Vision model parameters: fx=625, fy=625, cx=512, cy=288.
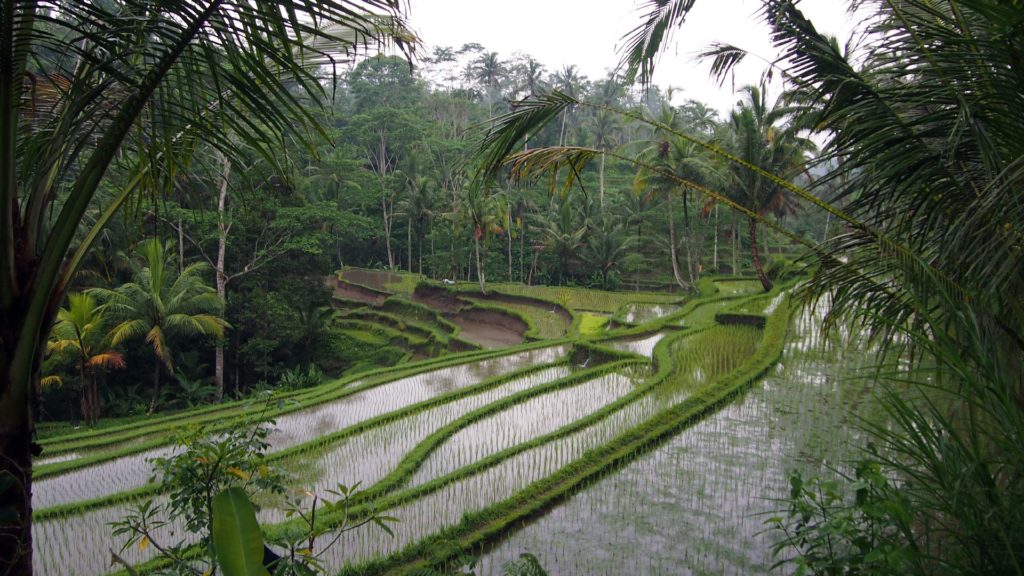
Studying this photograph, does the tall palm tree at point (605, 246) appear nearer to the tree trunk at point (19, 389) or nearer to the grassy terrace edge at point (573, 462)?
the grassy terrace edge at point (573, 462)

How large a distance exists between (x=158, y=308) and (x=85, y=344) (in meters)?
1.23

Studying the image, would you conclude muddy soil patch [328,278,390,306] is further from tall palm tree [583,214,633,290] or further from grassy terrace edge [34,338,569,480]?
grassy terrace edge [34,338,569,480]

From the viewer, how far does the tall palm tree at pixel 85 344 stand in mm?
10031

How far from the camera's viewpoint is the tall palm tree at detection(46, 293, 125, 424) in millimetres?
10031

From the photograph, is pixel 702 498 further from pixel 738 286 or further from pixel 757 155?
pixel 738 286

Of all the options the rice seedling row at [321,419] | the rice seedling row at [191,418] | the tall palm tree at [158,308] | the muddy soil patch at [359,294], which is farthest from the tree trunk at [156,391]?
the muddy soil patch at [359,294]

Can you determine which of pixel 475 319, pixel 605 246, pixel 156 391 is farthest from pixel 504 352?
pixel 605 246

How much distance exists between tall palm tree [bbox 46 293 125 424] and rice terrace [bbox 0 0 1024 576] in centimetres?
7

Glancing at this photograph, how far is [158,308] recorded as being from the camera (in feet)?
36.7

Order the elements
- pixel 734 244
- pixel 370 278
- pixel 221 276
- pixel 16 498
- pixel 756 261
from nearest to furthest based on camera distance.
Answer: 1. pixel 16 498
2. pixel 221 276
3. pixel 756 261
4. pixel 734 244
5. pixel 370 278

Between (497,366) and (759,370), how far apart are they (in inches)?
167

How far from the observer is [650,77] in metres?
4.01

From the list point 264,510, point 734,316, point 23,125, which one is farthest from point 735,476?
point 734,316

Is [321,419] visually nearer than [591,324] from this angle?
Yes
